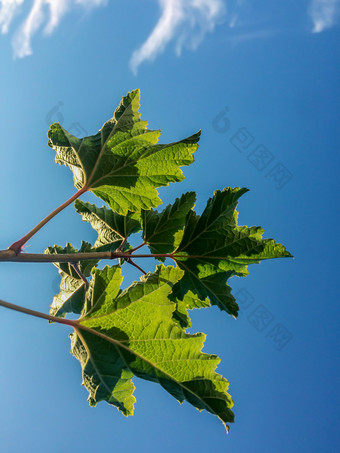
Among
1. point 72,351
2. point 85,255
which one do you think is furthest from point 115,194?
point 72,351

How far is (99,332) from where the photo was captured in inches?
120

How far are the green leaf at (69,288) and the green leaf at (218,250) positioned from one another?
117cm

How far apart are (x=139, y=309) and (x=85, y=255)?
0.63 meters

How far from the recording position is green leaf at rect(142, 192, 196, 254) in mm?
3898

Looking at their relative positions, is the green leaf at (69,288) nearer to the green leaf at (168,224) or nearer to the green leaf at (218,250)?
the green leaf at (168,224)

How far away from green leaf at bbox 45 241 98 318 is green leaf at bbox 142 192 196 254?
85cm

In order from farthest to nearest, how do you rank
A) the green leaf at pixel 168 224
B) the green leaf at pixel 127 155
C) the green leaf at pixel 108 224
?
1. the green leaf at pixel 108 224
2. the green leaf at pixel 168 224
3. the green leaf at pixel 127 155

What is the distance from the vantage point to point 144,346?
9.75ft

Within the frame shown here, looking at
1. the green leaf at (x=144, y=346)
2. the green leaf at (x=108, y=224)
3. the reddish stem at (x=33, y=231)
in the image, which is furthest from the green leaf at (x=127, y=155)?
the green leaf at (x=144, y=346)

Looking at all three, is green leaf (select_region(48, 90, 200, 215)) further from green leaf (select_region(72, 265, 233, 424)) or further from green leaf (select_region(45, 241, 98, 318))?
green leaf (select_region(45, 241, 98, 318))

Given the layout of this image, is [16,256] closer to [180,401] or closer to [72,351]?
[72,351]

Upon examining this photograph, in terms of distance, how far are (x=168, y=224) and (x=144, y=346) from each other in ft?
4.45

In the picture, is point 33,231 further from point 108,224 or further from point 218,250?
point 218,250

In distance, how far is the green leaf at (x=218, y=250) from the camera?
346 cm
